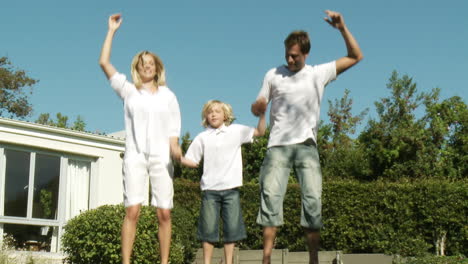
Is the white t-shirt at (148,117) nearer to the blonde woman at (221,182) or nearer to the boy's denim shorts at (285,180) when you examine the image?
the blonde woman at (221,182)

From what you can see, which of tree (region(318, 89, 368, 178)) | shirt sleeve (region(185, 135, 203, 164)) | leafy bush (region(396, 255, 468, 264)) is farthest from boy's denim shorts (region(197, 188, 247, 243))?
tree (region(318, 89, 368, 178))

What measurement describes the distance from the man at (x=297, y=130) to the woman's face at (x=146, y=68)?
33.6 inches

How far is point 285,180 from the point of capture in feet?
15.7

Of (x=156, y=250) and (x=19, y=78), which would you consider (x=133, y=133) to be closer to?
(x=156, y=250)

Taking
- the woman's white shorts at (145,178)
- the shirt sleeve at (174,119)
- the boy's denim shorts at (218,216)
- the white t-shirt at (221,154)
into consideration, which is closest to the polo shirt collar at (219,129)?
the white t-shirt at (221,154)

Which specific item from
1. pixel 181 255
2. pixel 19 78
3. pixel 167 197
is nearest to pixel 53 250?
pixel 181 255

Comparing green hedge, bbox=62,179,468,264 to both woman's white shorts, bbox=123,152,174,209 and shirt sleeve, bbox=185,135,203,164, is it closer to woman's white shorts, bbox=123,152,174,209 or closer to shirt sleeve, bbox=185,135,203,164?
shirt sleeve, bbox=185,135,203,164

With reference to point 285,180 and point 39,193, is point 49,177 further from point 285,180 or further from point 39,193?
point 285,180

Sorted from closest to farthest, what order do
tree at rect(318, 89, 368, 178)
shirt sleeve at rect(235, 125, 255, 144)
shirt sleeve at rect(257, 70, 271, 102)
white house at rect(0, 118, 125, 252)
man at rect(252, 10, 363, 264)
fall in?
1. man at rect(252, 10, 363, 264)
2. shirt sleeve at rect(257, 70, 271, 102)
3. shirt sleeve at rect(235, 125, 255, 144)
4. white house at rect(0, 118, 125, 252)
5. tree at rect(318, 89, 368, 178)

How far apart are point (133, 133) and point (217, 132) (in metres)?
1.03

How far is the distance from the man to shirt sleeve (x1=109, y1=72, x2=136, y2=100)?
3.20 ft

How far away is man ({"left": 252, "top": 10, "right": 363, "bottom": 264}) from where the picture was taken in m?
4.68

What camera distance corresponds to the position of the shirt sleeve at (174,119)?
4.83 m

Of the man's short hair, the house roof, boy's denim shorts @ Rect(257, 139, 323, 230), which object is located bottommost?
boy's denim shorts @ Rect(257, 139, 323, 230)
